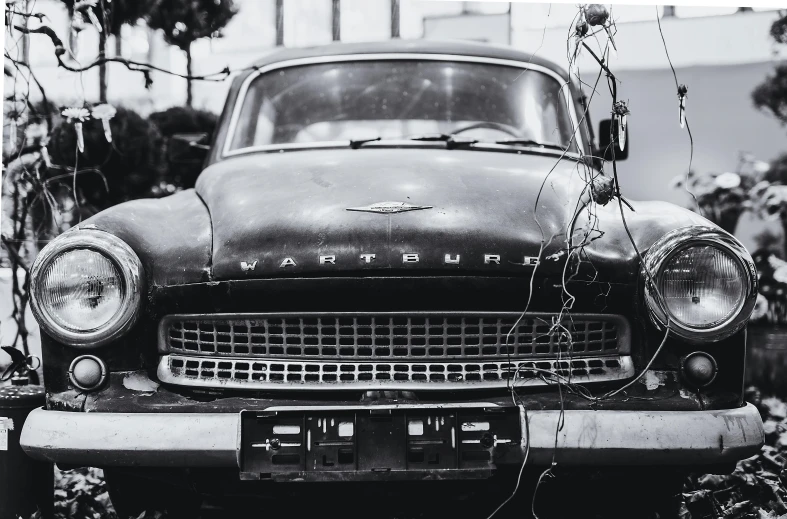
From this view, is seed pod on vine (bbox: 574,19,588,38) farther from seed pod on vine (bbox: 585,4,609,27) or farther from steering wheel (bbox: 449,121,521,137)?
steering wheel (bbox: 449,121,521,137)

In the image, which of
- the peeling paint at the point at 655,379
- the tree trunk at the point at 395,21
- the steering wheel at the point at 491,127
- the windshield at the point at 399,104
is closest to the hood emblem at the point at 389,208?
the peeling paint at the point at 655,379

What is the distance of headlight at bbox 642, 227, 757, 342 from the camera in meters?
2.08

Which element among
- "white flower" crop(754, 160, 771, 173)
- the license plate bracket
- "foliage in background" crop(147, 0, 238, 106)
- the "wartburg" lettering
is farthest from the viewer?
"white flower" crop(754, 160, 771, 173)

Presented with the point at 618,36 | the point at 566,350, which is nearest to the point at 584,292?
the point at 566,350

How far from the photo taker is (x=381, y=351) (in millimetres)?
2072

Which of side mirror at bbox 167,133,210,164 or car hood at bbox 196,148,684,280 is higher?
side mirror at bbox 167,133,210,164

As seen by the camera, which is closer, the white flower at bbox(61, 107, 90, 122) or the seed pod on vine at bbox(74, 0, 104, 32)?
the white flower at bbox(61, 107, 90, 122)

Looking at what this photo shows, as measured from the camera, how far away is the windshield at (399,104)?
312 centimetres

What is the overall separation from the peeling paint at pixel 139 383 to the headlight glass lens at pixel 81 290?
0.17 metres

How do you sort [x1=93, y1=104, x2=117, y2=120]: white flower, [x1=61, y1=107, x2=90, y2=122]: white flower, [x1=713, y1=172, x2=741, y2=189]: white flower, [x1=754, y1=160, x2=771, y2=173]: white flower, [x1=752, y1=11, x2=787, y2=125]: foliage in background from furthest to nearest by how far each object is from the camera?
[x1=713, y1=172, x2=741, y2=189]: white flower
[x1=754, y1=160, x2=771, y2=173]: white flower
[x1=752, y1=11, x2=787, y2=125]: foliage in background
[x1=93, y1=104, x2=117, y2=120]: white flower
[x1=61, y1=107, x2=90, y2=122]: white flower

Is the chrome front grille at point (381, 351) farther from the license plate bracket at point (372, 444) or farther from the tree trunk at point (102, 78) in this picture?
the tree trunk at point (102, 78)

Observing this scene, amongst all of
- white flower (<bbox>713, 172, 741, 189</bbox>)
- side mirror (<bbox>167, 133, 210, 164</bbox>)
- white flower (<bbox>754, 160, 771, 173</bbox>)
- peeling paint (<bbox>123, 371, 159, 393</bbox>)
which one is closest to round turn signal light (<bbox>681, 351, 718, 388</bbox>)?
peeling paint (<bbox>123, 371, 159, 393</bbox>)

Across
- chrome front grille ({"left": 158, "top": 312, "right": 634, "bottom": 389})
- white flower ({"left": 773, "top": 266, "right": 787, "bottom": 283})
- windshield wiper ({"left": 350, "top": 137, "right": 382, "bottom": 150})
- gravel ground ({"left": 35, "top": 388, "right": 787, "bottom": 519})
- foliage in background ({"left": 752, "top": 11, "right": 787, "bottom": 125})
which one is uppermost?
foliage in background ({"left": 752, "top": 11, "right": 787, "bottom": 125})

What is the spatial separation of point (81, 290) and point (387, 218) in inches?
33.1
